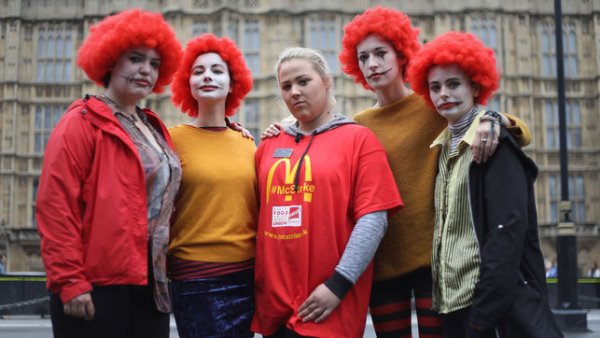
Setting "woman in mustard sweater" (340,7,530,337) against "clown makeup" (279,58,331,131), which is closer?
"clown makeup" (279,58,331,131)

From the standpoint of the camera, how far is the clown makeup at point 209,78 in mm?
4082

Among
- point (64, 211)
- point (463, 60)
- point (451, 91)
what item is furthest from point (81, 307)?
point (463, 60)

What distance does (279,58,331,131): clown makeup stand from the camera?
3648 millimetres

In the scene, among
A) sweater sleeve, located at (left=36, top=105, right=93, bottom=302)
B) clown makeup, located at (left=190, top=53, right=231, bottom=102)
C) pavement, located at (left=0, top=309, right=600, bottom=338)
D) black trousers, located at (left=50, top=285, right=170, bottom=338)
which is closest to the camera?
sweater sleeve, located at (left=36, top=105, right=93, bottom=302)

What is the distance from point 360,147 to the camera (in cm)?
356

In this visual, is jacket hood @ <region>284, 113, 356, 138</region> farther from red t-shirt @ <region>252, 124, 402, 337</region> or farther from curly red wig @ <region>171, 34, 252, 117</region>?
curly red wig @ <region>171, 34, 252, 117</region>

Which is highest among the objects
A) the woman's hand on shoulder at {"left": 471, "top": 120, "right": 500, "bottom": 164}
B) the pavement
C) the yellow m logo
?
the woman's hand on shoulder at {"left": 471, "top": 120, "right": 500, "bottom": 164}

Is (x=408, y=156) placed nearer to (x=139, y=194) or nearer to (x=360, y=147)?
(x=360, y=147)

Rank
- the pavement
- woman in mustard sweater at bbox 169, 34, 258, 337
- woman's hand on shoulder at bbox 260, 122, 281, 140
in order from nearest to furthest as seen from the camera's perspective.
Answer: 1. woman in mustard sweater at bbox 169, 34, 258, 337
2. woman's hand on shoulder at bbox 260, 122, 281, 140
3. the pavement

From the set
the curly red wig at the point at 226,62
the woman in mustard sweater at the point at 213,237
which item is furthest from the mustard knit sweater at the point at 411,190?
the curly red wig at the point at 226,62

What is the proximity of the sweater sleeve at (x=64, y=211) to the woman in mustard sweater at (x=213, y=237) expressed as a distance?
0.72m

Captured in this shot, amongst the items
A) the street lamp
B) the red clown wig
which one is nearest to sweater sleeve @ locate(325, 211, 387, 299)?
the red clown wig

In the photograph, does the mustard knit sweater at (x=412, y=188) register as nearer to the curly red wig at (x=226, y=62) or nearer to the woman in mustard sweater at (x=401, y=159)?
the woman in mustard sweater at (x=401, y=159)

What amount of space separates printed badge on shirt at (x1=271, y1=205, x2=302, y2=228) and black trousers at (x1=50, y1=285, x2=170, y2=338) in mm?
832
